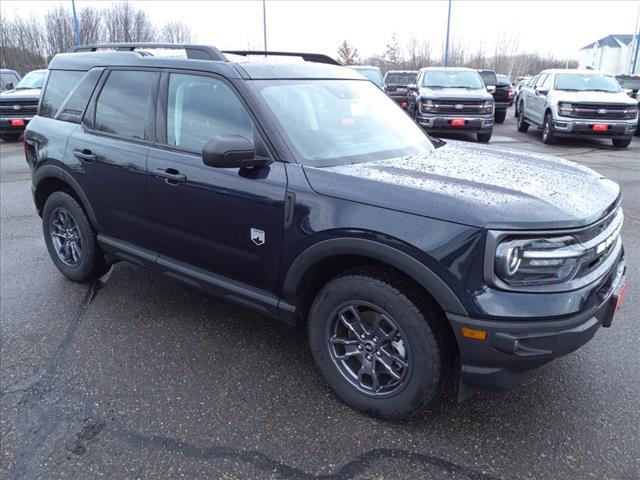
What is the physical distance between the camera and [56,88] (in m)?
4.49

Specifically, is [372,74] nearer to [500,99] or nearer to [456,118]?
[500,99]

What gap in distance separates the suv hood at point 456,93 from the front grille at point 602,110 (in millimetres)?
2065

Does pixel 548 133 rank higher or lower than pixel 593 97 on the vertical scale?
lower

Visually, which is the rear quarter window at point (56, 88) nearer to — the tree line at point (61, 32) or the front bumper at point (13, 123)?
the front bumper at point (13, 123)

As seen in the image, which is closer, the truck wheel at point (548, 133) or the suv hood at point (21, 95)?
the truck wheel at point (548, 133)

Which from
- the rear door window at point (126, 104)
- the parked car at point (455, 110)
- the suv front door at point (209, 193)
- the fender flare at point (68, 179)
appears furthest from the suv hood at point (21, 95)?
the suv front door at point (209, 193)

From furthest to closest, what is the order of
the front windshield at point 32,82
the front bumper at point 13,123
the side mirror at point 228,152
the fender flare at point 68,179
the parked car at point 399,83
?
the parked car at point 399,83 < the front windshield at point 32,82 < the front bumper at point 13,123 < the fender flare at point 68,179 < the side mirror at point 228,152

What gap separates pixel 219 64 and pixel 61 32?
3794cm

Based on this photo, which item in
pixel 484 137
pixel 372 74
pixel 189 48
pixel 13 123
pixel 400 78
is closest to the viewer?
pixel 189 48

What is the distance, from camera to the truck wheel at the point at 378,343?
2535 mm

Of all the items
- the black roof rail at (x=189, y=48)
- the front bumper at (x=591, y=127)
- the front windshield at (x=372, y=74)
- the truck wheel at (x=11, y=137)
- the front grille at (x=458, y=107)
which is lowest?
the truck wheel at (x=11, y=137)

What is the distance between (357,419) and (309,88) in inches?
79.9

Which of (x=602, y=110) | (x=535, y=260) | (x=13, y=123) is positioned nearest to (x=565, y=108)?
(x=602, y=110)

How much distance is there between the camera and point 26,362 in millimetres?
3393
